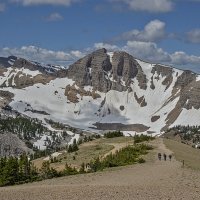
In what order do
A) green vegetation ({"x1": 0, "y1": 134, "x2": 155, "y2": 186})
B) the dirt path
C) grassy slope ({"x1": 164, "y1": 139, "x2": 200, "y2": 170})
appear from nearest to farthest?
the dirt path, green vegetation ({"x1": 0, "y1": 134, "x2": 155, "y2": 186}), grassy slope ({"x1": 164, "y1": 139, "x2": 200, "y2": 170})

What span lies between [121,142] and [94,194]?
90.9m

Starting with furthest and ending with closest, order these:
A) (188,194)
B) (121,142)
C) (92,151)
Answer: (121,142)
(92,151)
(188,194)

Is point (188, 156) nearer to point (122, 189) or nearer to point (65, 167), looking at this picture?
point (65, 167)

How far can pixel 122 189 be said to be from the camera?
43.1 m

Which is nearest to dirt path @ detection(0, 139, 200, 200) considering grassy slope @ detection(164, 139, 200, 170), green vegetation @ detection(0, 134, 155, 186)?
green vegetation @ detection(0, 134, 155, 186)

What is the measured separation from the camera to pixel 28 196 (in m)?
39.5

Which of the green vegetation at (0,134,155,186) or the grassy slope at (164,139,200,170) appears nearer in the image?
the green vegetation at (0,134,155,186)

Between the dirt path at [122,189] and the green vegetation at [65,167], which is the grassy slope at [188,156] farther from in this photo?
the dirt path at [122,189]

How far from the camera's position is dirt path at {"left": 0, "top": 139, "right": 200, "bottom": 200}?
3912 centimetres

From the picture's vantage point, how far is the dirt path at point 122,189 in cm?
3912

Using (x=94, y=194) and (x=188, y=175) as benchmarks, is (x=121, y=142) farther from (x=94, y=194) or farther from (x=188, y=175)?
(x=94, y=194)

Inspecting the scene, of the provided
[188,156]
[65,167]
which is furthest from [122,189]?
[188,156]

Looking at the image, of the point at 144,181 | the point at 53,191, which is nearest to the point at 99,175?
the point at 144,181

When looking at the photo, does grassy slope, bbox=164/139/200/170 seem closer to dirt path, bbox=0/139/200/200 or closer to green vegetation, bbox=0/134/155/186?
green vegetation, bbox=0/134/155/186
